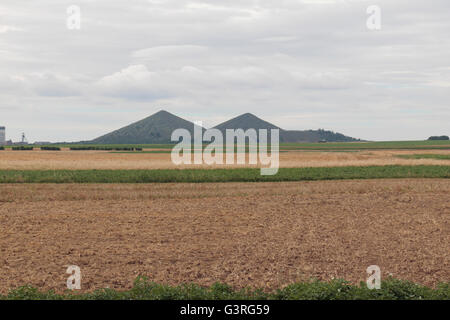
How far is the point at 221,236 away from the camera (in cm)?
1858

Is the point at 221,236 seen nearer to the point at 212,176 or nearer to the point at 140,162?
the point at 212,176

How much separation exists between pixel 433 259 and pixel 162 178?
28.5 metres

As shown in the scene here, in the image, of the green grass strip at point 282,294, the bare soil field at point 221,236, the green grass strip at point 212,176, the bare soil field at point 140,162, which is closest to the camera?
the green grass strip at point 282,294

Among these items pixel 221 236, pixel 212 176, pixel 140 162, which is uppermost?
pixel 140 162

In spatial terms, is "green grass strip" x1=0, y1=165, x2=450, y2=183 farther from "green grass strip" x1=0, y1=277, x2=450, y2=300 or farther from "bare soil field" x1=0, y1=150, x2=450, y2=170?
"green grass strip" x1=0, y1=277, x2=450, y2=300

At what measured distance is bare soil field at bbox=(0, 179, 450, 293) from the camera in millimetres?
13656

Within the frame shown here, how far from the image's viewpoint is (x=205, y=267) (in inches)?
563

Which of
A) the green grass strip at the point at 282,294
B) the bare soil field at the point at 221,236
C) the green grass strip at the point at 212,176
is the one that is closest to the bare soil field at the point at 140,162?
the green grass strip at the point at 212,176

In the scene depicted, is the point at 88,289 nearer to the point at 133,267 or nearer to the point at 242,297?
the point at 133,267

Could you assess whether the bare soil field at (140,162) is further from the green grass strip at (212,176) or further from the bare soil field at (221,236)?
the bare soil field at (221,236)

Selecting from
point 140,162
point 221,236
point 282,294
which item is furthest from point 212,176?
point 282,294

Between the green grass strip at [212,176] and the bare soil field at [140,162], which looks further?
the bare soil field at [140,162]

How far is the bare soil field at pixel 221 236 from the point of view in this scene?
1366cm
